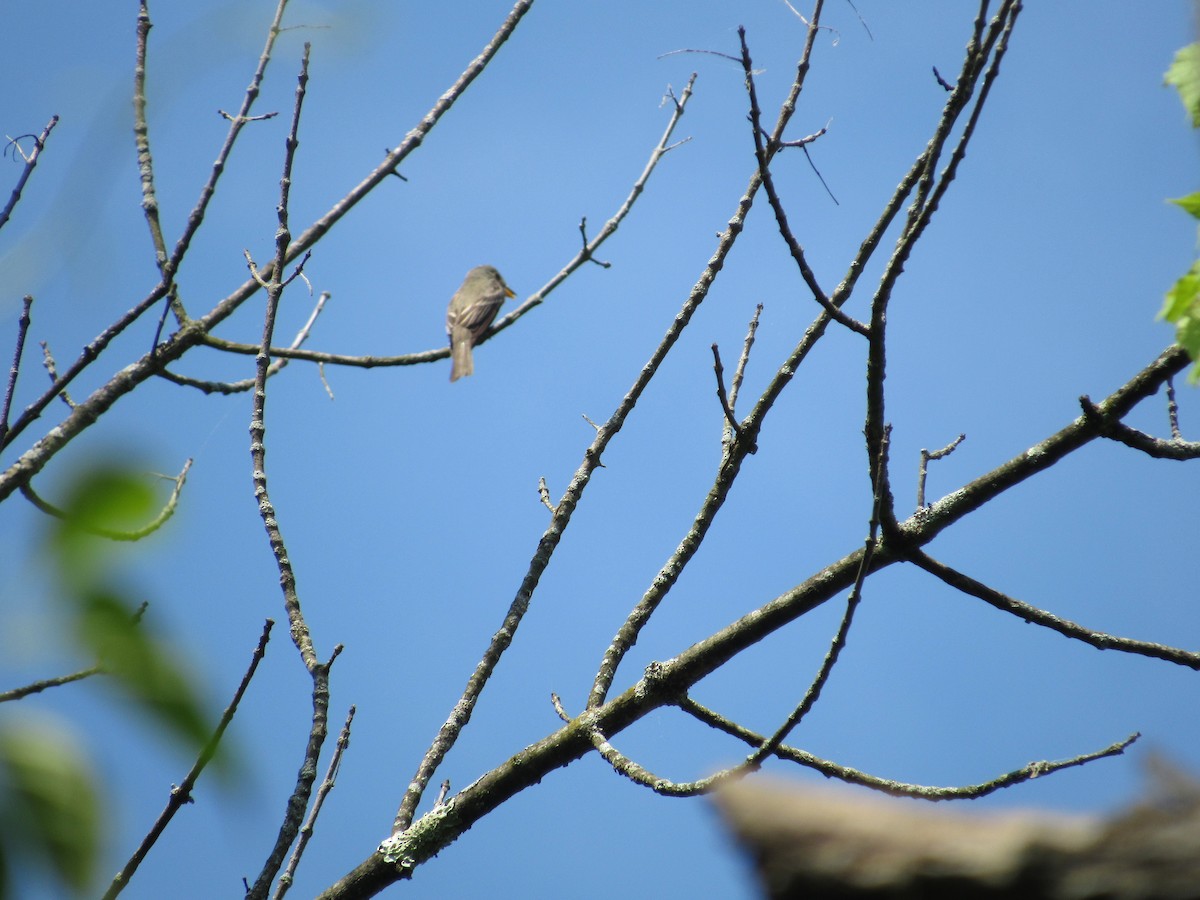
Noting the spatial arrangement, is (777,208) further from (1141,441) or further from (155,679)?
(155,679)

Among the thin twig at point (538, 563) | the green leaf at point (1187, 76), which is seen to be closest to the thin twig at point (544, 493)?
the thin twig at point (538, 563)

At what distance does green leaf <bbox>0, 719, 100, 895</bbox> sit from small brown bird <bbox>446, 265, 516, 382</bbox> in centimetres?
839

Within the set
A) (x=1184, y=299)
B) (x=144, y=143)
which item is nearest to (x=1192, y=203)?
(x=1184, y=299)

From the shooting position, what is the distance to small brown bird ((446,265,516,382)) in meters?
9.96

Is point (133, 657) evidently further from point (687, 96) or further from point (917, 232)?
point (687, 96)

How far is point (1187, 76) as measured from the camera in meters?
2.09

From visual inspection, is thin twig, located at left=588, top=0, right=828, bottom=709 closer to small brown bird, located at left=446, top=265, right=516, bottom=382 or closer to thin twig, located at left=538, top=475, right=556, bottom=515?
thin twig, located at left=538, top=475, right=556, bottom=515

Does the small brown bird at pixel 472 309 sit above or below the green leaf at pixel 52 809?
above

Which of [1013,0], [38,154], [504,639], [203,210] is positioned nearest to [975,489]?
[1013,0]

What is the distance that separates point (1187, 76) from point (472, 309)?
32.0 ft

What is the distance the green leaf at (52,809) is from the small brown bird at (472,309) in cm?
839

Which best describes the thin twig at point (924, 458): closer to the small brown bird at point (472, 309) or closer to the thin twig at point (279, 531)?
the thin twig at point (279, 531)

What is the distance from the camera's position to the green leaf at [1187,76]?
2.05 metres

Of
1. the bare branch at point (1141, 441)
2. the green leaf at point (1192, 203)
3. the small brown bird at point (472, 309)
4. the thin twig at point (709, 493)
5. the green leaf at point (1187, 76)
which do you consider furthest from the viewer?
the small brown bird at point (472, 309)
